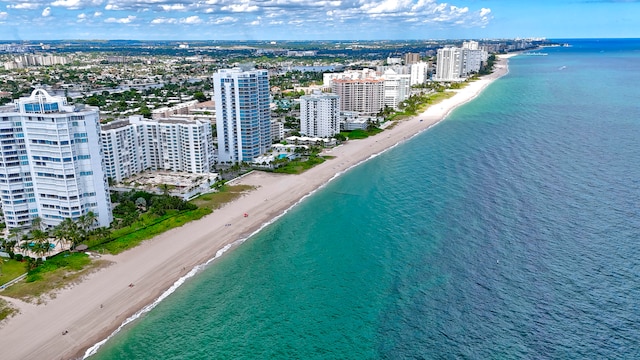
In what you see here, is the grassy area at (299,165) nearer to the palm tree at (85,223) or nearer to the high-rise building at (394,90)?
the palm tree at (85,223)

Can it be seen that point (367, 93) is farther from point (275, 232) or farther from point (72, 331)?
point (72, 331)

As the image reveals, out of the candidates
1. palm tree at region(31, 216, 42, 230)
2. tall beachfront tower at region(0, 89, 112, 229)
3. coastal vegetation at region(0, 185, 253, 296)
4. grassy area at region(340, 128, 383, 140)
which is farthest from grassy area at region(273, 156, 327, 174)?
palm tree at region(31, 216, 42, 230)

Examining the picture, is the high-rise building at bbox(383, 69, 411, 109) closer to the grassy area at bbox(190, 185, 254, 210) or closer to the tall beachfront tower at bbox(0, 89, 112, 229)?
the grassy area at bbox(190, 185, 254, 210)

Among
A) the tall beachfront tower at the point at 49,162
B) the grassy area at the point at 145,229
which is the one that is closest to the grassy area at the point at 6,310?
the grassy area at the point at 145,229

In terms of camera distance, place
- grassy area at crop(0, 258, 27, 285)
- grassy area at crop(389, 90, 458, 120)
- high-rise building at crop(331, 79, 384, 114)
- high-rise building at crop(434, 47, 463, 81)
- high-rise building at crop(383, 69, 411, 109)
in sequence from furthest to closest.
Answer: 1. high-rise building at crop(434, 47, 463, 81)
2. high-rise building at crop(383, 69, 411, 109)
3. grassy area at crop(389, 90, 458, 120)
4. high-rise building at crop(331, 79, 384, 114)
5. grassy area at crop(0, 258, 27, 285)

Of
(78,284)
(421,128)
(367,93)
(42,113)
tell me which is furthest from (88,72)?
(78,284)
